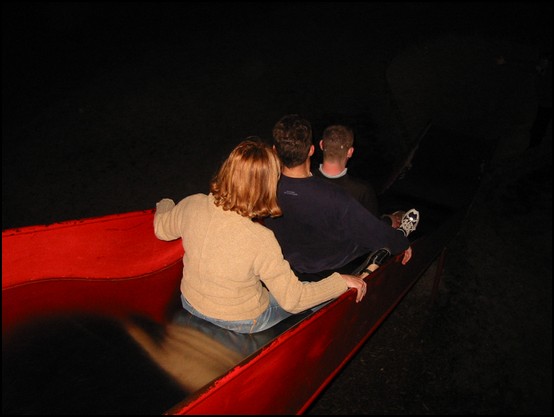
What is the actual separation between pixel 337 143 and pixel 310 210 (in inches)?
24.7

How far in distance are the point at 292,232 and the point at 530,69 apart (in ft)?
29.7

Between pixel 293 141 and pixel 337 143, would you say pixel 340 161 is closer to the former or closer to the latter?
pixel 337 143

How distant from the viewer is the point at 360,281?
227 centimetres

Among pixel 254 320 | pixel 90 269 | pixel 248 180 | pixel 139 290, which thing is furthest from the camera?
pixel 139 290

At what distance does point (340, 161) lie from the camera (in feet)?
9.20

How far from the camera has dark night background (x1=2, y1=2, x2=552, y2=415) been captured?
3705 millimetres

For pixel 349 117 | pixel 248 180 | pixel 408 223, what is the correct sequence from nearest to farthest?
1. pixel 248 180
2. pixel 408 223
3. pixel 349 117

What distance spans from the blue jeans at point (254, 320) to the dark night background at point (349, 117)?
4.18 feet

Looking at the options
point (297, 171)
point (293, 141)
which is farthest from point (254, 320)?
point (293, 141)

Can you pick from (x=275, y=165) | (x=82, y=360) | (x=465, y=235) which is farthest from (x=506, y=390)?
(x=82, y=360)

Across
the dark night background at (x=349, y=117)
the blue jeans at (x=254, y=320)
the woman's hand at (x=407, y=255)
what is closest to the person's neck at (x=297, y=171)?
the blue jeans at (x=254, y=320)

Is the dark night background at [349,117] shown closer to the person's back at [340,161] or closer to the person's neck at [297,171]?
the person's back at [340,161]

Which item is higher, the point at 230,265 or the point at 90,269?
the point at 230,265

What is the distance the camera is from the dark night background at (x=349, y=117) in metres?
3.71
